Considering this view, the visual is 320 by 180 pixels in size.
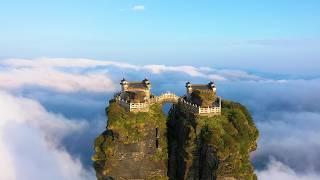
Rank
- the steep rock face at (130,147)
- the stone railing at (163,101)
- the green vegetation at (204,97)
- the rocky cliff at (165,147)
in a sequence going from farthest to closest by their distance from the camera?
the green vegetation at (204,97), the stone railing at (163,101), the steep rock face at (130,147), the rocky cliff at (165,147)

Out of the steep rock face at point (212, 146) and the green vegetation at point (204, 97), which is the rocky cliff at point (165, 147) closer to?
the steep rock face at point (212, 146)

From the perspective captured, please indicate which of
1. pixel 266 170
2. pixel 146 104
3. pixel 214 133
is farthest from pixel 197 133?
pixel 266 170

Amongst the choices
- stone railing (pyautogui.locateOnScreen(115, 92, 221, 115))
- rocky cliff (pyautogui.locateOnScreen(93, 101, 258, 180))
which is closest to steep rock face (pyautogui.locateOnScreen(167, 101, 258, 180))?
rocky cliff (pyautogui.locateOnScreen(93, 101, 258, 180))

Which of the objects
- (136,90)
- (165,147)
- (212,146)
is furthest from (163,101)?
(212,146)

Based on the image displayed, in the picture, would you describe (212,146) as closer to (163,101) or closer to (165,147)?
(165,147)

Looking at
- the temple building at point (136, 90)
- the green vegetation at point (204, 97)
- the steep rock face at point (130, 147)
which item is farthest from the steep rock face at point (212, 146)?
the temple building at point (136, 90)

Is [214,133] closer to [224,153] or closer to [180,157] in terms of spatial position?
[224,153]

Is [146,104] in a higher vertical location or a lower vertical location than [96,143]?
higher
